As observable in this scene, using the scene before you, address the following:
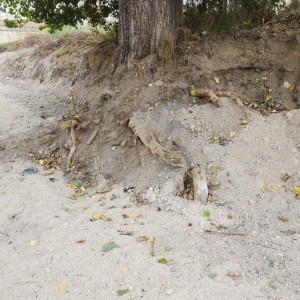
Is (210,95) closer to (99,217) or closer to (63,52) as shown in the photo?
(99,217)

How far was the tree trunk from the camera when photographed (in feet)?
15.0

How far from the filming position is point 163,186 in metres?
3.41

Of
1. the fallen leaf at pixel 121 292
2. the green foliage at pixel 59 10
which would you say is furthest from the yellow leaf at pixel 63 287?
the green foliage at pixel 59 10

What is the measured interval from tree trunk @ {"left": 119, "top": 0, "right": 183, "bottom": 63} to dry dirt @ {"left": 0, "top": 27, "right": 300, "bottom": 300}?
28cm

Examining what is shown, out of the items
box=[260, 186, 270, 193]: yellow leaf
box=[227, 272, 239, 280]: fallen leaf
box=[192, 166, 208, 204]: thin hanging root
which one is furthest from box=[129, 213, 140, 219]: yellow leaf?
box=[260, 186, 270, 193]: yellow leaf

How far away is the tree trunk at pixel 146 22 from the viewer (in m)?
4.57

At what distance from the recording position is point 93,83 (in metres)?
5.73

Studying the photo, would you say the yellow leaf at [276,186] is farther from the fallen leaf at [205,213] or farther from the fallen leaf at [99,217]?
the fallen leaf at [99,217]

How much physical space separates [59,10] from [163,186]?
12.9 ft

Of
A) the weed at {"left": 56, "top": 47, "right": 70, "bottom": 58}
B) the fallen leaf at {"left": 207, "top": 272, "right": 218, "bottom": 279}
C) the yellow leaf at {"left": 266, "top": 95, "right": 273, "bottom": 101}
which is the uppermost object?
the weed at {"left": 56, "top": 47, "right": 70, "bottom": 58}

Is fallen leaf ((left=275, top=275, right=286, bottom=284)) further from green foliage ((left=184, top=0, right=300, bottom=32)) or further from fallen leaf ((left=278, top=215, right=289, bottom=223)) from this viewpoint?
green foliage ((left=184, top=0, right=300, bottom=32))

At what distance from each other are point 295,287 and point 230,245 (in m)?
0.56

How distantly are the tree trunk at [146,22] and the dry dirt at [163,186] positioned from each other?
276 mm

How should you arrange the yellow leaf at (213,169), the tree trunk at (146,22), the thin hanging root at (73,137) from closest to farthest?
the yellow leaf at (213,169) → the thin hanging root at (73,137) → the tree trunk at (146,22)
